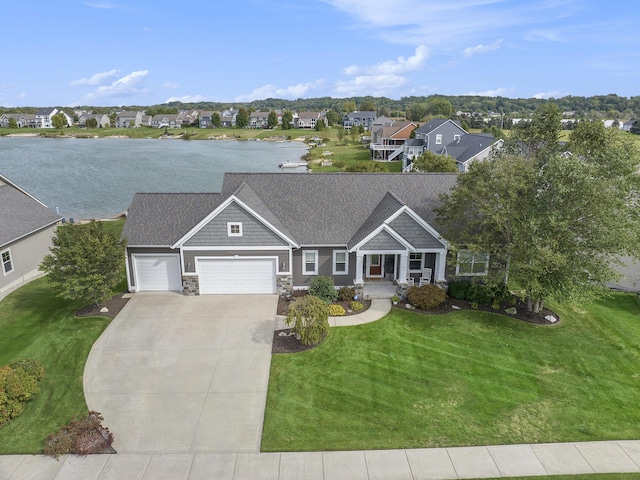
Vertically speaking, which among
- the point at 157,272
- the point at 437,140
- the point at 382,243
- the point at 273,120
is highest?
the point at 273,120

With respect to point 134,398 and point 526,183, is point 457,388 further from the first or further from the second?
point 134,398

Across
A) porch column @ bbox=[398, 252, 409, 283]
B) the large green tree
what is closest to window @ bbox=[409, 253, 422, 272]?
porch column @ bbox=[398, 252, 409, 283]

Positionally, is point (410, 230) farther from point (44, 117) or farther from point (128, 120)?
point (44, 117)

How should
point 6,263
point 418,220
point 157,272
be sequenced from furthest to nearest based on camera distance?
point 6,263, point 157,272, point 418,220

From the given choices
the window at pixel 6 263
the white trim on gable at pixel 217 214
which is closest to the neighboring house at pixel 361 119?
the white trim on gable at pixel 217 214

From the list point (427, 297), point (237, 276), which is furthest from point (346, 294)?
point (237, 276)

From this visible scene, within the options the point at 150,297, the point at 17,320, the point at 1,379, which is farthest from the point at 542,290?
the point at 17,320
